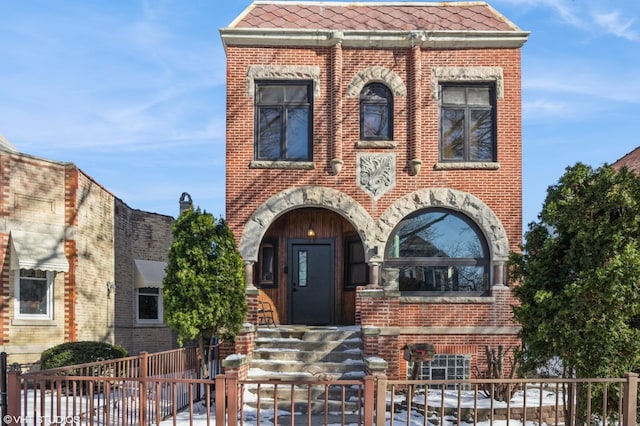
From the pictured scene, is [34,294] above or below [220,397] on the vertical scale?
above

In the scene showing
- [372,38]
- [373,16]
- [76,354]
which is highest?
[373,16]

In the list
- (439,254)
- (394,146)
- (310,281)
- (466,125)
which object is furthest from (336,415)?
(466,125)

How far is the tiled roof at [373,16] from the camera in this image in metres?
14.1

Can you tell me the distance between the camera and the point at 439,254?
13.7 meters

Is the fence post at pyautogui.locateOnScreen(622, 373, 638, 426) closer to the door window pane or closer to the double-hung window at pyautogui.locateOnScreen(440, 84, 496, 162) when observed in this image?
the double-hung window at pyautogui.locateOnScreen(440, 84, 496, 162)

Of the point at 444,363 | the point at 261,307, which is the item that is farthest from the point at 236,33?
the point at 444,363

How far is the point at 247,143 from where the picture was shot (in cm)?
1366

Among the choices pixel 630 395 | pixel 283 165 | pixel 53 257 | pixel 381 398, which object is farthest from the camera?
pixel 53 257

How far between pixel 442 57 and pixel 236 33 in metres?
4.65

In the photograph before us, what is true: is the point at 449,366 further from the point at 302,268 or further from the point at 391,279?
the point at 302,268

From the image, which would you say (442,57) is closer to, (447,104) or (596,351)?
(447,104)

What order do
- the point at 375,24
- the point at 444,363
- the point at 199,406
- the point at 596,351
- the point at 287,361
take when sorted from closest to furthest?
1. the point at 596,351
2. the point at 199,406
3. the point at 287,361
4. the point at 444,363
5. the point at 375,24

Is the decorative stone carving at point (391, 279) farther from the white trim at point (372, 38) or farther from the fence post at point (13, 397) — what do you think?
the fence post at point (13, 397)

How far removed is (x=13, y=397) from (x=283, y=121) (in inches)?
321
